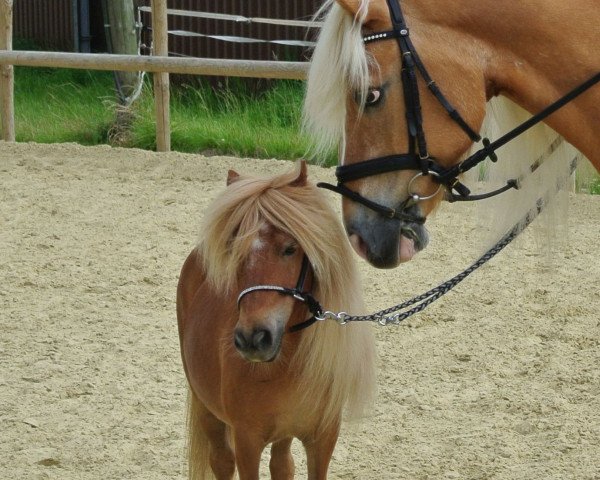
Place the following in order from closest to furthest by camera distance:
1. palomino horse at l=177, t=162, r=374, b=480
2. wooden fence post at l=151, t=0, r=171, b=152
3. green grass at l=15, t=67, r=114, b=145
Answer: palomino horse at l=177, t=162, r=374, b=480 → wooden fence post at l=151, t=0, r=171, b=152 → green grass at l=15, t=67, r=114, b=145

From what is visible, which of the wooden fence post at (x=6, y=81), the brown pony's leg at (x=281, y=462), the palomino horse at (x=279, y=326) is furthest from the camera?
the wooden fence post at (x=6, y=81)

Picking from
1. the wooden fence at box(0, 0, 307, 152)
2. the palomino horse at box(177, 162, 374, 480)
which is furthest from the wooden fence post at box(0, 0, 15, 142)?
the palomino horse at box(177, 162, 374, 480)

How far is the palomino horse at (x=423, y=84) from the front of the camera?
2.38 metres

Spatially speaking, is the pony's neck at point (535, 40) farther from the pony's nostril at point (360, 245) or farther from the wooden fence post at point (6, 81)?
the wooden fence post at point (6, 81)

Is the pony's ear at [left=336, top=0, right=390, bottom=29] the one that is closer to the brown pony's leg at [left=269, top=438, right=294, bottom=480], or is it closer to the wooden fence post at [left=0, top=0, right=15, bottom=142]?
the brown pony's leg at [left=269, top=438, right=294, bottom=480]

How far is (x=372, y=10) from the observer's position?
2375 millimetres

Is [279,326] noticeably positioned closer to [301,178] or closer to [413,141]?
[301,178]

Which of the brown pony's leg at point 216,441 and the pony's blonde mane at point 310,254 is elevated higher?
the pony's blonde mane at point 310,254

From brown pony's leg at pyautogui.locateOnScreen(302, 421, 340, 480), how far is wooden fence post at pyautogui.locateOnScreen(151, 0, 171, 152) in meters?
5.18

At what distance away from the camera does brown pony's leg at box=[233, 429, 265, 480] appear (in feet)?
10.4

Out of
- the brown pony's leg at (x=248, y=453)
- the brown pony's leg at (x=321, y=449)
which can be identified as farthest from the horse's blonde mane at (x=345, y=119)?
the brown pony's leg at (x=248, y=453)

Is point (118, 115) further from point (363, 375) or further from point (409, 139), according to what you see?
point (409, 139)

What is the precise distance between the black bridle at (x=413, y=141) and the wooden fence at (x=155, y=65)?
4.77 m

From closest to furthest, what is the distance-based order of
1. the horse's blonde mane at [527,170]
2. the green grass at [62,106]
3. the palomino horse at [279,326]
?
1. the horse's blonde mane at [527,170]
2. the palomino horse at [279,326]
3. the green grass at [62,106]
